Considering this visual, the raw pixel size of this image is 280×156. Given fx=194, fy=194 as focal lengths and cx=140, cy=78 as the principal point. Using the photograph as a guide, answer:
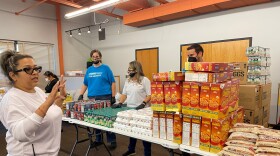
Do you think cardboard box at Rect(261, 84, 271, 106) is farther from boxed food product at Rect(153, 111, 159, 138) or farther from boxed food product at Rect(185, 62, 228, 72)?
boxed food product at Rect(153, 111, 159, 138)

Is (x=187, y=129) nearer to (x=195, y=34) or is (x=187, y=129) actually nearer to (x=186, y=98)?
(x=186, y=98)

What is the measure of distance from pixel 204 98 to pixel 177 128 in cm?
37

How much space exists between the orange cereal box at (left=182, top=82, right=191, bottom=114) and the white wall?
12.6 feet

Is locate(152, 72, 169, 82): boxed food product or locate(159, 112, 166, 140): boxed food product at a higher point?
locate(152, 72, 169, 82): boxed food product

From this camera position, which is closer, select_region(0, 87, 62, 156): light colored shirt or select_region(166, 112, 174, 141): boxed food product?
select_region(0, 87, 62, 156): light colored shirt

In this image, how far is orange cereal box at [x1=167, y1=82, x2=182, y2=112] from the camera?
5.56 ft

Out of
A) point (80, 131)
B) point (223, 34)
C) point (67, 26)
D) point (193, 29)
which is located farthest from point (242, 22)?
point (67, 26)

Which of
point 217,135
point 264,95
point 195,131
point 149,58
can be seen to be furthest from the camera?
point 149,58

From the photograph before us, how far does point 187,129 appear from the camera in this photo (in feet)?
5.46

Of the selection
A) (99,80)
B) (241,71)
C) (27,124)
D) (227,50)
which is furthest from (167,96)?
(227,50)

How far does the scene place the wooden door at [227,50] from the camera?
4852 mm

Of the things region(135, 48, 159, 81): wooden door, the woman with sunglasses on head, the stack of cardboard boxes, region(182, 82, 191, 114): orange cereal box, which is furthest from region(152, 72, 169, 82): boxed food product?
region(135, 48, 159, 81): wooden door

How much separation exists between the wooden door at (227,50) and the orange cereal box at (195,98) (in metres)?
3.86

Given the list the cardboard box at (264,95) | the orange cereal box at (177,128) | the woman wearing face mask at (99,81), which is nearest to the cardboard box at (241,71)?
the cardboard box at (264,95)
